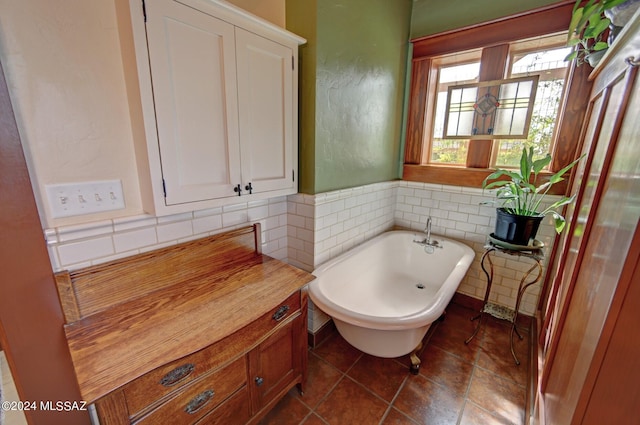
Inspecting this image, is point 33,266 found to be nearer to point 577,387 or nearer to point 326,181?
point 326,181

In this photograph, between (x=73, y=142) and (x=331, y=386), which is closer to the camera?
(x=73, y=142)

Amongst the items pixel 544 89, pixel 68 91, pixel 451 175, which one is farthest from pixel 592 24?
pixel 68 91

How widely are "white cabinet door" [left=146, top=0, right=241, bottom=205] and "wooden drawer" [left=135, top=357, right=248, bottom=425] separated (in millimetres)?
738

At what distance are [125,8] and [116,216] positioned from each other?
30.9 inches

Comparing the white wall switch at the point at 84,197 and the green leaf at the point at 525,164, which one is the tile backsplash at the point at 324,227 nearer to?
the white wall switch at the point at 84,197

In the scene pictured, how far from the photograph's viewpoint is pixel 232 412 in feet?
3.64

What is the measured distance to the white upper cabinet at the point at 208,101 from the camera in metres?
1.00

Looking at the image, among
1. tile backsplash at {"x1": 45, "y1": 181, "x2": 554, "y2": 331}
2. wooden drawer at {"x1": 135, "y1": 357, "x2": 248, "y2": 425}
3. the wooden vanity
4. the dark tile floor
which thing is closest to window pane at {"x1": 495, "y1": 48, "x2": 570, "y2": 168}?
tile backsplash at {"x1": 45, "y1": 181, "x2": 554, "y2": 331}

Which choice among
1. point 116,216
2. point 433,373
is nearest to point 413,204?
point 433,373

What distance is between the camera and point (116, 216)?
1.08 metres

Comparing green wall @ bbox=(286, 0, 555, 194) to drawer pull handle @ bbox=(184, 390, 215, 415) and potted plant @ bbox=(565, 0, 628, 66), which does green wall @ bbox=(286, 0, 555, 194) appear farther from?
drawer pull handle @ bbox=(184, 390, 215, 415)

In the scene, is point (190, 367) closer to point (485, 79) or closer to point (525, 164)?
point (525, 164)

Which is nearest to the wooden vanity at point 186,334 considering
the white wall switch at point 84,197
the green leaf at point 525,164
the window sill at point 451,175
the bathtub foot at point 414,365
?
the white wall switch at point 84,197

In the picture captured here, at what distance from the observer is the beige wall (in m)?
0.83
